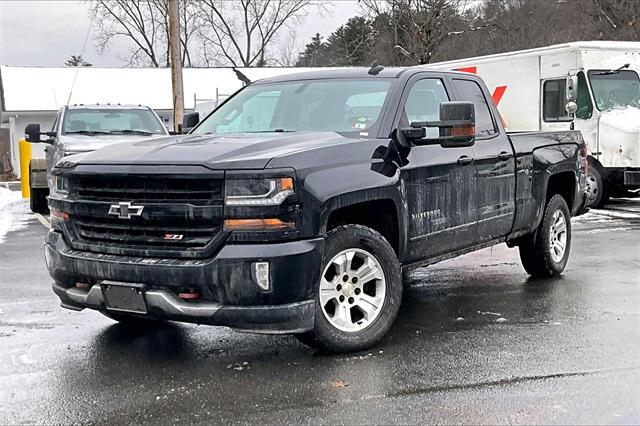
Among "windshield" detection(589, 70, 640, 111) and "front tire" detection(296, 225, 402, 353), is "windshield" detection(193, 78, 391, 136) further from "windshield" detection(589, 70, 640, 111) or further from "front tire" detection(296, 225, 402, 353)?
"windshield" detection(589, 70, 640, 111)

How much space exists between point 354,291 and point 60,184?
7.09ft

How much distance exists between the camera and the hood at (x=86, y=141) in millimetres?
11359

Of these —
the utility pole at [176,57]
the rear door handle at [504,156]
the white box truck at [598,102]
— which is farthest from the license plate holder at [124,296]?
the utility pole at [176,57]

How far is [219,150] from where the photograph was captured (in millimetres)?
4859

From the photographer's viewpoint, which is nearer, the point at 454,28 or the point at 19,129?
the point at 19,129

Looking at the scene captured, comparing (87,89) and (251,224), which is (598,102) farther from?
(87,89)

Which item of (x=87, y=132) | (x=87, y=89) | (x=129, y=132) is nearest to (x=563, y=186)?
(x=129, y=132)

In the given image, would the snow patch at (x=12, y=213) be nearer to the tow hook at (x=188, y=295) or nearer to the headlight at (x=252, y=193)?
the tow hook at (x=188, y=295)

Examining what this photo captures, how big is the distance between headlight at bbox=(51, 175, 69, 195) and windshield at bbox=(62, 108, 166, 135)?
736cm

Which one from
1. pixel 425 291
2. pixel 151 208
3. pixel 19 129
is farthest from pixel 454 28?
pixel 151 208

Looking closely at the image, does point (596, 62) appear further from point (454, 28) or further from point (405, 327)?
point (454, 28)

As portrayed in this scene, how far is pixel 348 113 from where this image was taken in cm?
584

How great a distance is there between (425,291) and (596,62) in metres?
8.83

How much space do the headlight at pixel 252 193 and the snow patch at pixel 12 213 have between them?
7.48 metres
